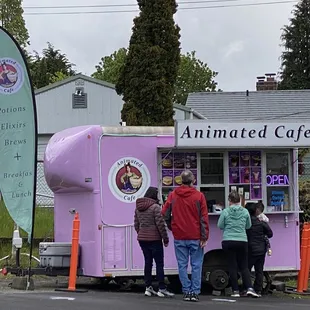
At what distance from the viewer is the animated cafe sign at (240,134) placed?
11000 mm

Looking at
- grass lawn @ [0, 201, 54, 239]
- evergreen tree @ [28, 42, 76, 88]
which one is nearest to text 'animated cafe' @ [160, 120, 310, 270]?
grass lawn @ [0, 201, 54, 239]

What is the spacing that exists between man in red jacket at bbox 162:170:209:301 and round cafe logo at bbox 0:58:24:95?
3084 millimetres

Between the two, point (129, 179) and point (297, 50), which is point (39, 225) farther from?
point (297, 50)

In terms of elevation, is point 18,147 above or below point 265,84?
below

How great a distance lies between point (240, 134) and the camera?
36.6 feet

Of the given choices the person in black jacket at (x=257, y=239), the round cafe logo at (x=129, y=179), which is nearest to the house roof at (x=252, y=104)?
the round cafe logo at (x=129, y=179)

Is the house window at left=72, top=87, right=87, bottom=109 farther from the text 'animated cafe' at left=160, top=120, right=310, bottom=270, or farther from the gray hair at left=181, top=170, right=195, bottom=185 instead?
the gray hair at left=181, top=170, right=195, bottom=185

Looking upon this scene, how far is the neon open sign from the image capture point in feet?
38.4

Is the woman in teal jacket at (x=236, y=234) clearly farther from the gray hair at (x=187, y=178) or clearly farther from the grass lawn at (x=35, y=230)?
the grass lawn at (x=35, y=230)

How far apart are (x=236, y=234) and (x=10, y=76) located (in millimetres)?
4319

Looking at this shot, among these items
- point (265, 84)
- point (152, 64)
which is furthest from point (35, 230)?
point (265, 84)

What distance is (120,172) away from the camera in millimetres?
11156

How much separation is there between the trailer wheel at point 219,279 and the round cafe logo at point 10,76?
4.27 m

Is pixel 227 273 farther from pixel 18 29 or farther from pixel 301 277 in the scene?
pixel 18 29
